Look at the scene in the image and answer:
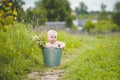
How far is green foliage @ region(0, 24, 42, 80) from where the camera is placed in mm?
5158

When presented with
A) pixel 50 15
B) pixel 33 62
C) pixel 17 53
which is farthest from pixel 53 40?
pixel 50 15

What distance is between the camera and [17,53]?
5.93 metres

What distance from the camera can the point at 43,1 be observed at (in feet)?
91.5

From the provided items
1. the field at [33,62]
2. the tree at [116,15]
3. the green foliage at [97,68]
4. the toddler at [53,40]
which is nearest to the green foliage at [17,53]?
the field at [33,62]

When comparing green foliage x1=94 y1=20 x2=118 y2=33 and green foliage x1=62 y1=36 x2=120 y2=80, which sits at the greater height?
green foliage x1=62 y1=36 x2=120 y2=80

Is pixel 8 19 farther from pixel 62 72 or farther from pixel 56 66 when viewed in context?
pixel 56 66

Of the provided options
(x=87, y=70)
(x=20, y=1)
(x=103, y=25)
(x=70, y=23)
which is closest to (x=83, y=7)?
(x=103, y=25)

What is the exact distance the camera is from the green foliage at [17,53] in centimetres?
516

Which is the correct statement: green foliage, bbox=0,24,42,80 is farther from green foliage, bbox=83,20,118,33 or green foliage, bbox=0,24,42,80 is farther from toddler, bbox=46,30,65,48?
green foliage, bbox=83,20,118,33

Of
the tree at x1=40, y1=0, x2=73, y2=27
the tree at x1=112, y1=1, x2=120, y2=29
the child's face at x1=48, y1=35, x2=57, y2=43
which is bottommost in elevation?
the tree at x1=112, y1=1, x2=120, y2=29

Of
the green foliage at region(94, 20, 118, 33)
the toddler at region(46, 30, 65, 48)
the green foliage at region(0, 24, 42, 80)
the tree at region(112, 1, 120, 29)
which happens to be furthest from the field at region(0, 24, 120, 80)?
the tree at region(112, 1, 120, 29)

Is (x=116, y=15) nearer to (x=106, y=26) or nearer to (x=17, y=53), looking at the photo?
(x=106, y=26)

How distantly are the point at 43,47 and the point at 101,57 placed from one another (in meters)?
1.27

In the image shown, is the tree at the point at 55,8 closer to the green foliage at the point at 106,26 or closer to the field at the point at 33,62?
the green foliage at the point at 106,26
